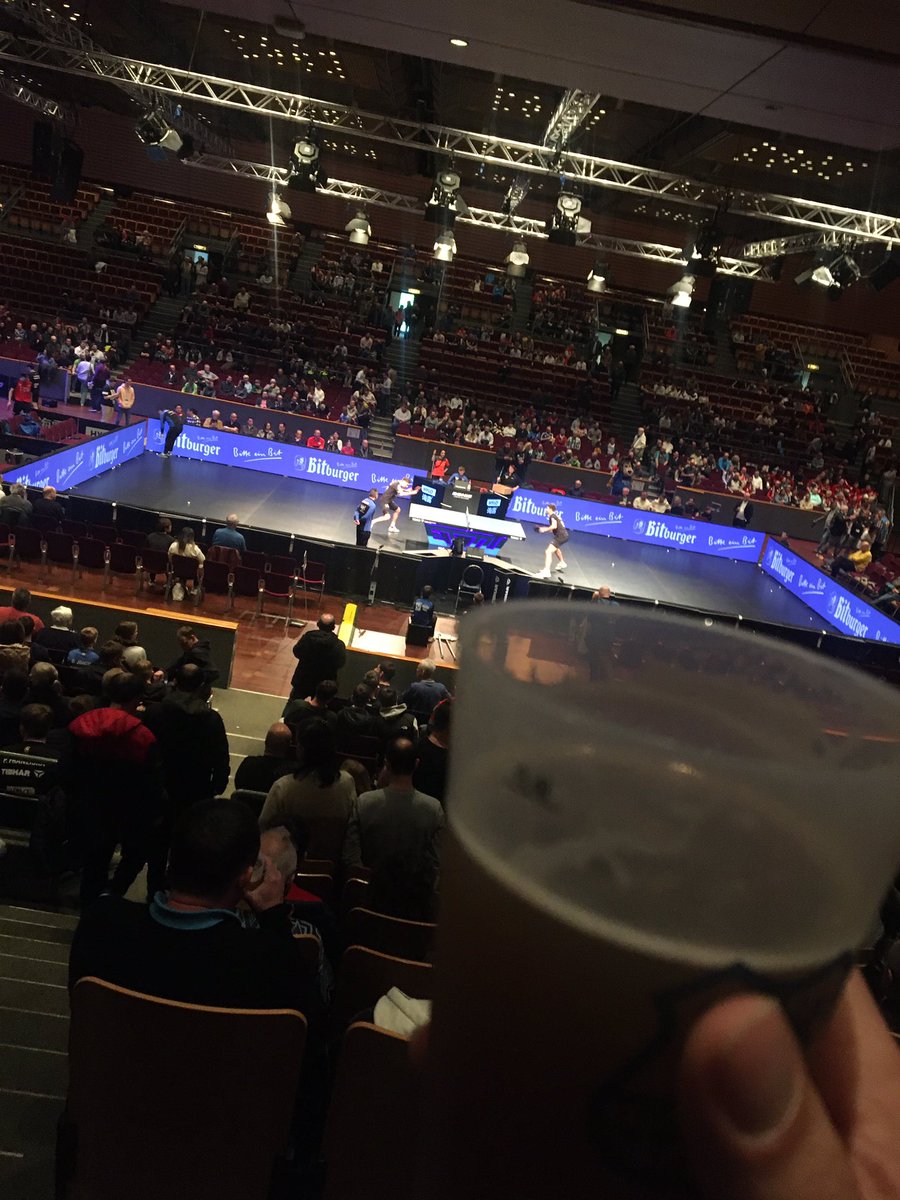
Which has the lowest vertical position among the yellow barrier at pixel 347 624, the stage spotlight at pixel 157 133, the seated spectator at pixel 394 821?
the yellow barrier at pixel 347 624

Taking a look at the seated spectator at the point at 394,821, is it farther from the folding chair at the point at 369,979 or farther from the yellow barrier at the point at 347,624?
the yellow barrier at the point at 347,624

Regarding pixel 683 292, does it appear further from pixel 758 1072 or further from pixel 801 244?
pixel 758 1072

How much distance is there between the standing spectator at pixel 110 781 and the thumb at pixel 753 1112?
11.4ft

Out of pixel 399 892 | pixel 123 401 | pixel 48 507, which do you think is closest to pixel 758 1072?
pixel 399 892

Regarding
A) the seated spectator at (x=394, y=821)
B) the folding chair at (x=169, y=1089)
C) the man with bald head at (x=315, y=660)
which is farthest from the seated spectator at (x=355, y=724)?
the folding chair at (x=169, y=1089)

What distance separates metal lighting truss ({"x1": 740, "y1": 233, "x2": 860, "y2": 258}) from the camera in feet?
55.2

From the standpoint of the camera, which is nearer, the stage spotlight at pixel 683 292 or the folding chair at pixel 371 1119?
the folding chair at pixel 371 1119

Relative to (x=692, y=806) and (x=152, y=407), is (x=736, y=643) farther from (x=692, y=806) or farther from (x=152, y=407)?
(x=152, y=407)

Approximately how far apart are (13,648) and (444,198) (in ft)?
52.2

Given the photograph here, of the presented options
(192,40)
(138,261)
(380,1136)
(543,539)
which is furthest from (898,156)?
(138,261)

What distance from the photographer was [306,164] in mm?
17781

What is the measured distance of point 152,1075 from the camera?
171cm

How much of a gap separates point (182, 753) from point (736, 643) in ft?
13.2

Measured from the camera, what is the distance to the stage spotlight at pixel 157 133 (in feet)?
55.9
